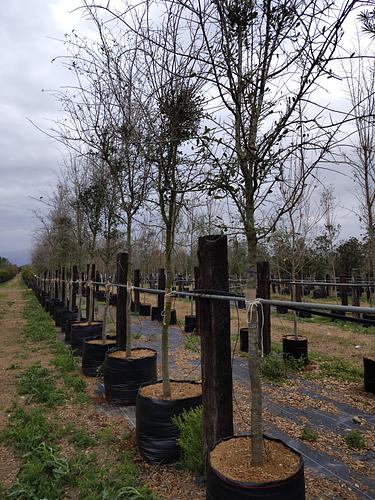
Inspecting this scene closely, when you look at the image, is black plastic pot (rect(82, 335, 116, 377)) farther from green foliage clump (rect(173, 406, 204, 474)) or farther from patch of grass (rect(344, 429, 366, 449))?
patch of grass (rect(344, 429, 366, 449))

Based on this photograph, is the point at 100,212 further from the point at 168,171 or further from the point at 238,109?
the point at 238,109

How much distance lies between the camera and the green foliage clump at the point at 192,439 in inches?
103

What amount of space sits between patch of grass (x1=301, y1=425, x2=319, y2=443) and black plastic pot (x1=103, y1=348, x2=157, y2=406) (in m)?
1.66

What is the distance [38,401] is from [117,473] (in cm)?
216

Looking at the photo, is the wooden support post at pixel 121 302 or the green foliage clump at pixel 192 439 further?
the wooden support post at pixel 121 302

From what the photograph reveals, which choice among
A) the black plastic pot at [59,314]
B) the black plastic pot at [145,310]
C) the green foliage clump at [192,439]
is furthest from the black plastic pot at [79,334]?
the black plastic pot at [145,310]

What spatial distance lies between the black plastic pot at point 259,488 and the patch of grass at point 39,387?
3.12 m

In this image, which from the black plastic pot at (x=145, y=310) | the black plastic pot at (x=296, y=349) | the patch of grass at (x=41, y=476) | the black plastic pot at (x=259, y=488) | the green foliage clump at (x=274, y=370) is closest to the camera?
the black plastic pot at (x=259, y=488)

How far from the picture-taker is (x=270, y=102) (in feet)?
6.33

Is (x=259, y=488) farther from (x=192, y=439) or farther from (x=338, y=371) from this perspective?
(x=338, y=371)

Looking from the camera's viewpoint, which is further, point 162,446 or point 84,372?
point 84,372

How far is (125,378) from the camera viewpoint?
412 centimetres

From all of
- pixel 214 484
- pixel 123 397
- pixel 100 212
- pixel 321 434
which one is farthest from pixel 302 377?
pixel 100 212

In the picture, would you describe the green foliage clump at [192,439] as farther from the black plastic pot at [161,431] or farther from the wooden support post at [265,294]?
the wooden support post at [265,294]
